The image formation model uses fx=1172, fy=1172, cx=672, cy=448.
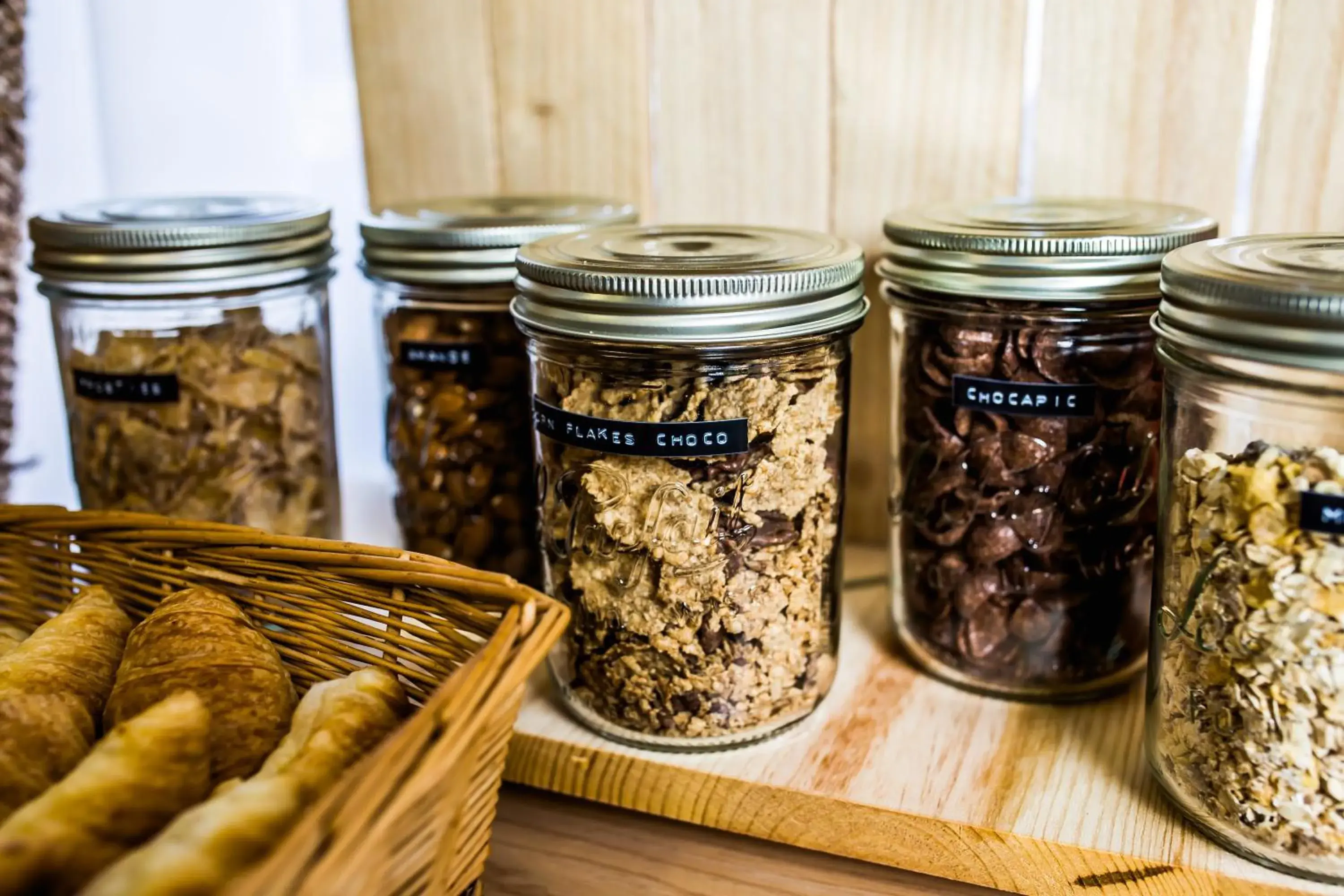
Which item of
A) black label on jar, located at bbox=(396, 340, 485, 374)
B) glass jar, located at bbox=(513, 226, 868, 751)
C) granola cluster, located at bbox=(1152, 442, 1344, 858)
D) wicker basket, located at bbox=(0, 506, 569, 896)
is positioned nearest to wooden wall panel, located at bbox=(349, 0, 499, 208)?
black label on jar, located at bbox=(396, 340, 485, 374)

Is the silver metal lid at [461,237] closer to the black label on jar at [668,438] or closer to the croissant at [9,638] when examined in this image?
the black label on jar at [668,438]

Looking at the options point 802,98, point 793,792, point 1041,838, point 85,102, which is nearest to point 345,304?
point 85,102

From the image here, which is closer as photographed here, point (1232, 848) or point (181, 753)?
point (181, 753)

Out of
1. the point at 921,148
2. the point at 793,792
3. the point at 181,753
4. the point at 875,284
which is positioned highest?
the point at 921,148

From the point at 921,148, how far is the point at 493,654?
62 centimetres

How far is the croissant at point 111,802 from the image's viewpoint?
482 mm

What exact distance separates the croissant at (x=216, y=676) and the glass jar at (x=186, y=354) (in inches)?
8.6

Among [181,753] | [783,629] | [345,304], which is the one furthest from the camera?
[345,304]

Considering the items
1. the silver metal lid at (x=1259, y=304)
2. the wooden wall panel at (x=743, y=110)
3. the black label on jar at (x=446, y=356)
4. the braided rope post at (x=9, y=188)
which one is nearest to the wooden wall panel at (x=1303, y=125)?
the silver metal lid at (x=1259, y=304)

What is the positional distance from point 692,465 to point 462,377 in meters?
0.27

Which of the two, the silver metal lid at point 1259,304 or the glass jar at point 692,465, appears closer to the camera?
the silver metal lid at point 1259,304

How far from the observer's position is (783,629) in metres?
0.75

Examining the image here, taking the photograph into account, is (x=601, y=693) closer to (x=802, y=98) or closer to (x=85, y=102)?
(x=802, y=98)

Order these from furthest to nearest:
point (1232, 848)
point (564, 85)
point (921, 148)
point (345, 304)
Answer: point (345, 304) → point (564, 85) → point (921, 148) → point (1232, 848)
